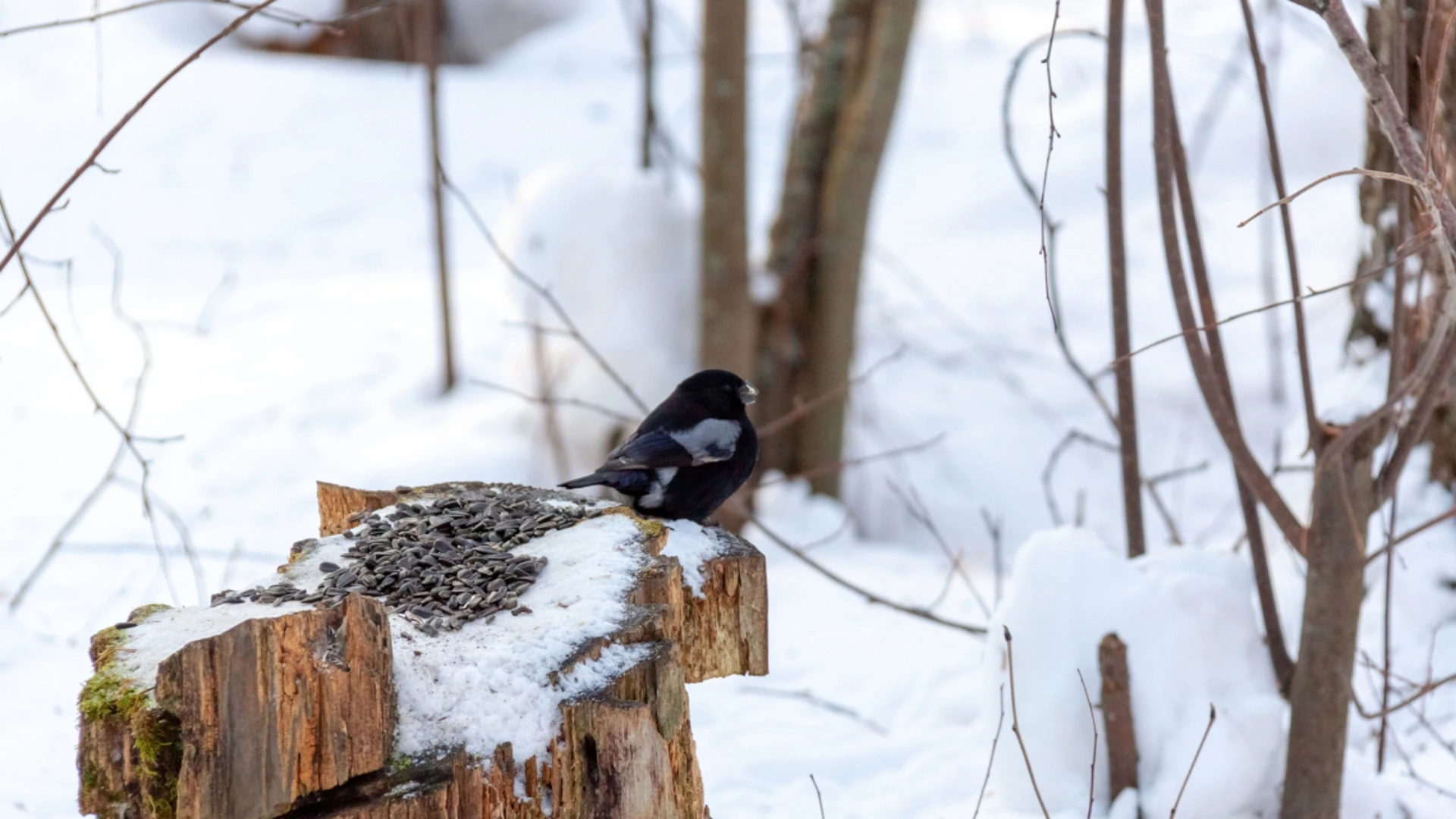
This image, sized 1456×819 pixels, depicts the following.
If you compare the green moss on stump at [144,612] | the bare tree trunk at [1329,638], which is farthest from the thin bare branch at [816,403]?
the green moss on stump at [144,612]

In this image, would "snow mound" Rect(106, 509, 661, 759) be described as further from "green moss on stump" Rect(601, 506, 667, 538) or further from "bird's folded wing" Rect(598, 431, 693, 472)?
"bird's folded wing" Rect(598, 431, 693, 472)

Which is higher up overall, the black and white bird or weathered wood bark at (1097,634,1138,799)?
the black and white bird

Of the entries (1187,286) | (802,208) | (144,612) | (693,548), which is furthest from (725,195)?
(144,612)

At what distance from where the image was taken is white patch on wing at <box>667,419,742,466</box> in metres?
2.88

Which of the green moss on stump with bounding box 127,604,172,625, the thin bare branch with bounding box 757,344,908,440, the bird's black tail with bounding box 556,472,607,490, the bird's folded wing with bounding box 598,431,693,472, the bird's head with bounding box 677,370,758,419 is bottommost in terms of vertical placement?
the green moss on stump with bounding box 127,604,172,625

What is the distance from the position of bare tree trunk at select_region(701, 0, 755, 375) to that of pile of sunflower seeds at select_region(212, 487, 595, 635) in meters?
3.70

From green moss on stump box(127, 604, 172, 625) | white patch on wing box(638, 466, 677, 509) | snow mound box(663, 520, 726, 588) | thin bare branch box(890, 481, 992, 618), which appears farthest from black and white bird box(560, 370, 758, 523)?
green moss on stump box(127, 604, 172, 625)

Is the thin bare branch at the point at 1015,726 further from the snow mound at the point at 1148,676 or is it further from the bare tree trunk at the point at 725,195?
the bare tree trunk at the point at 725,195

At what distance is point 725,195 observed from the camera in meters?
6.12

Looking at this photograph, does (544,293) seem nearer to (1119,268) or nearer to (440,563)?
(440,563)

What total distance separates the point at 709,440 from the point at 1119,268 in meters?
1.07

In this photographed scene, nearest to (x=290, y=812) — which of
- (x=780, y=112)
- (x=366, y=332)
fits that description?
Result: (x=366, y=332)

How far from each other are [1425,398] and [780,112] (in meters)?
10.5

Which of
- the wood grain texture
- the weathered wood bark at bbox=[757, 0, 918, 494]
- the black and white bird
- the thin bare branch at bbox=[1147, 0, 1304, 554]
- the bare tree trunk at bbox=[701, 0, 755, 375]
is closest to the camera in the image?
the wood grain texture
